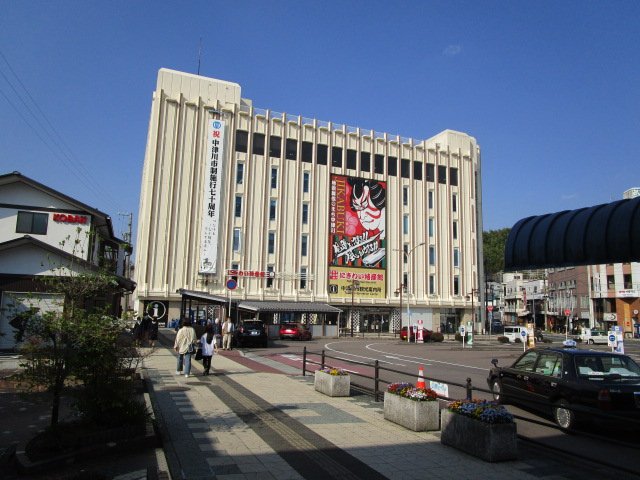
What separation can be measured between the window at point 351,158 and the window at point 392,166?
15.0ft

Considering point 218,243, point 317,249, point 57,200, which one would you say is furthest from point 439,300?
point 57,200

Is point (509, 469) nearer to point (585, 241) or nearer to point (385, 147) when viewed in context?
point (585, 241)

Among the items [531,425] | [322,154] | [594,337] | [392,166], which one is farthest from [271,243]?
[531,425]

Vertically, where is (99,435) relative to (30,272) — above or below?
below

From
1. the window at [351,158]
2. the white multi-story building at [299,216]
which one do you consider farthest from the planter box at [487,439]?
the window at [351,158]

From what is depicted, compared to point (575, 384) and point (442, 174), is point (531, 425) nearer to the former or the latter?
point (575, 384)

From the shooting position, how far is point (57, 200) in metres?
28.5

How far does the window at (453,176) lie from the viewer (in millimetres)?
63562

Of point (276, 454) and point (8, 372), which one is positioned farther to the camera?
point (8, 372)

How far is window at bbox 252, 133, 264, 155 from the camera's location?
5350 cm

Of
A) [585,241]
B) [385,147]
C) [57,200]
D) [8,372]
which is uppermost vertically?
[385,147]

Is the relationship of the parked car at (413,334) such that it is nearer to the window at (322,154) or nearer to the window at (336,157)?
the window at (336,157)

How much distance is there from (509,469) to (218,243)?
45.4 metres

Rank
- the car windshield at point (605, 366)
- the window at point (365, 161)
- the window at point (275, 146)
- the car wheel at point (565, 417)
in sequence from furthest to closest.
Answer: the window at point (365, 161) < the window at point (275, 146) < the car windshield at point (605, 366) < the car wheel at point (565, 417)
